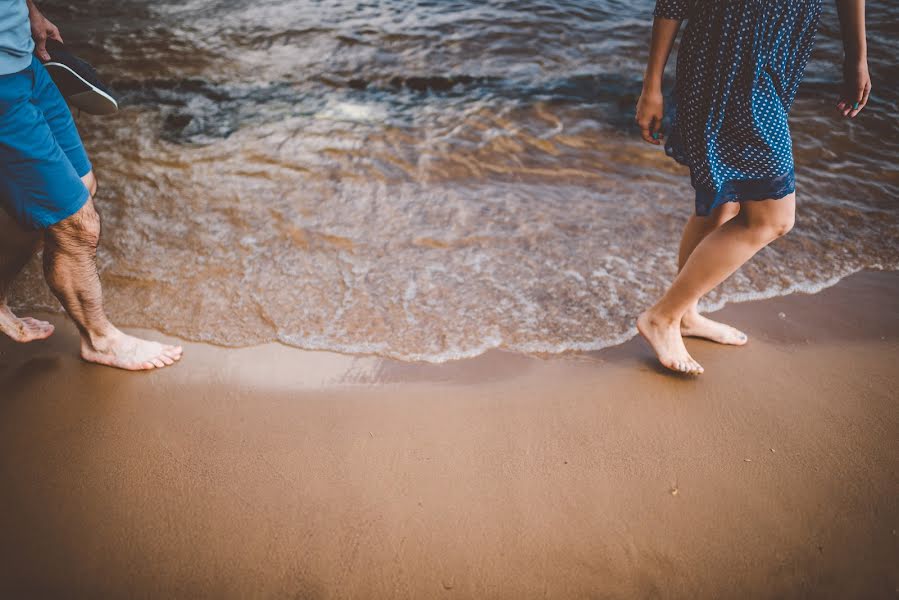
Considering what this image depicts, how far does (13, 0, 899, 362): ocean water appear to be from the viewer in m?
2.33

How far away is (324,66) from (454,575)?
5.32 m

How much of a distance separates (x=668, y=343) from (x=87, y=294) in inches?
87.2

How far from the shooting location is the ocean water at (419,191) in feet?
7.65

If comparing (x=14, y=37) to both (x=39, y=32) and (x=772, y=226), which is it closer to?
(x=39, y=32)

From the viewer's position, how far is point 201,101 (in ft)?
15.0

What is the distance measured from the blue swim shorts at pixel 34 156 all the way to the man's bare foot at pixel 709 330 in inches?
91.9

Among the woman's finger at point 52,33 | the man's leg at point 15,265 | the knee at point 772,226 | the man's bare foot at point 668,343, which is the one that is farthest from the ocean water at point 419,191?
the woman's finger at point 52,33

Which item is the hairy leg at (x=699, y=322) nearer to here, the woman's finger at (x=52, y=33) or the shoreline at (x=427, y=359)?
the shoreline at (x=427, y=359)

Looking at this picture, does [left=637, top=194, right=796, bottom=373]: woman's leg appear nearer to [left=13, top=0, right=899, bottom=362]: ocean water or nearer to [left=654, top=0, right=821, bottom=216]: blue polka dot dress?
[left=654, top=0, right=821, bottom=216]: blue polka dot dress

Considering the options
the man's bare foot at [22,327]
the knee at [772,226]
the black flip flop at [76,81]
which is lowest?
the man's bare foot at [22,327]

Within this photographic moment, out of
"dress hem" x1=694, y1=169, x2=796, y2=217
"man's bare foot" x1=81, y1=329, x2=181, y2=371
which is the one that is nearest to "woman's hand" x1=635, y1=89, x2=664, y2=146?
"dress hem" x1=694, y1=169, x2=796, y2=217

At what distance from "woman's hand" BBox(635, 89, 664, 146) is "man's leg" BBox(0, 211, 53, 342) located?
2158 mm

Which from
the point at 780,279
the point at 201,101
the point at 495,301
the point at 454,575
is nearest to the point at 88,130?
the point at 201,101

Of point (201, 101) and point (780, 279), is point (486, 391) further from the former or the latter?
point (201, 101)
